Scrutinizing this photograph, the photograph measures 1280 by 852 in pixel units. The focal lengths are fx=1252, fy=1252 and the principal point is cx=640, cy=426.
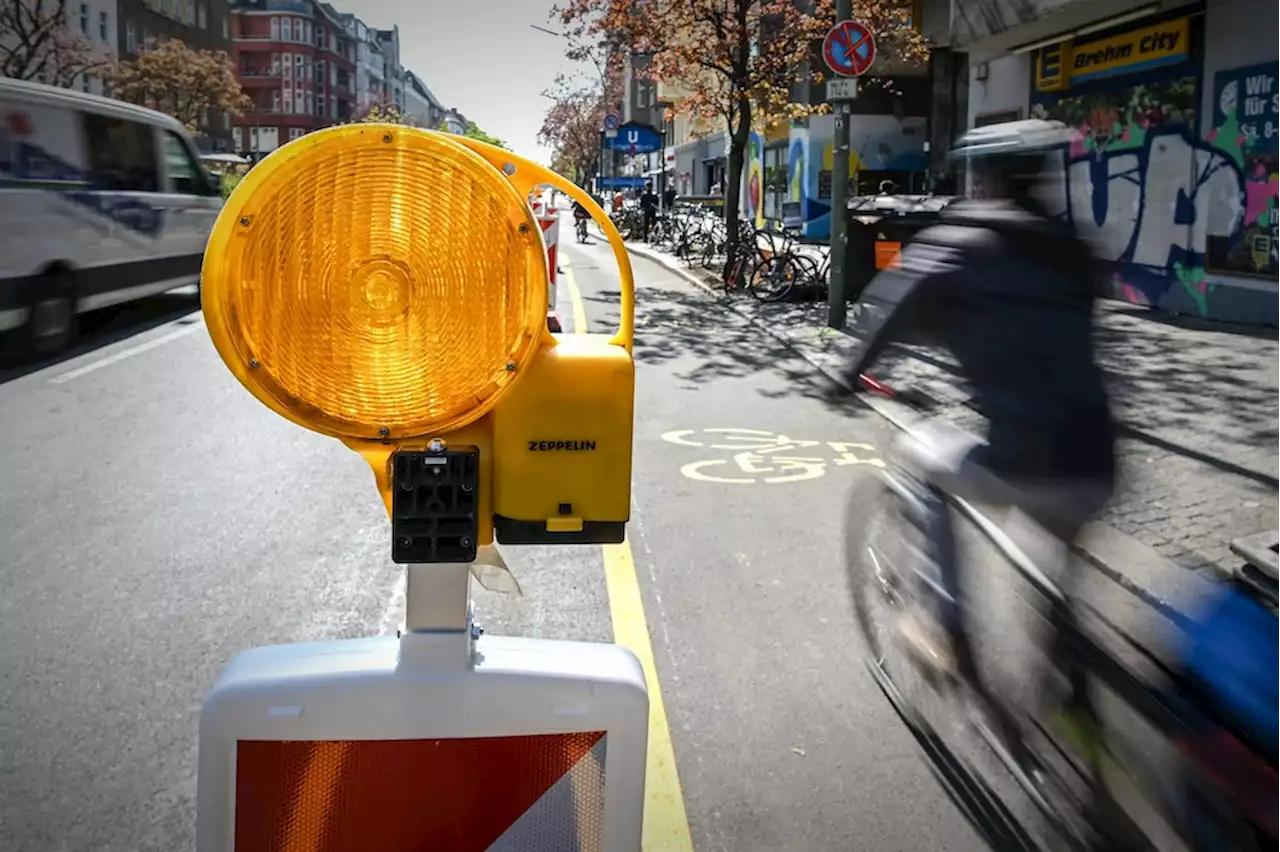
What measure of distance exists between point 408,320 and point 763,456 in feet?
21.7

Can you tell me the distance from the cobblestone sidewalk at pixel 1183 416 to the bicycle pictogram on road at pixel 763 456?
27.1 inches

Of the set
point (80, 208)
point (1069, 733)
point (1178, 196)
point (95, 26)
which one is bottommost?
point (1069, 733)

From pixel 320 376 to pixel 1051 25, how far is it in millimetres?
16716

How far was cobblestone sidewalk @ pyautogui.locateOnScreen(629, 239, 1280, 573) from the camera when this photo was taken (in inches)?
228

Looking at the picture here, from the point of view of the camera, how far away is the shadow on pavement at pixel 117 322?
453 inches

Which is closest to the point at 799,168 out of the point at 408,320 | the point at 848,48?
the point at 848,48

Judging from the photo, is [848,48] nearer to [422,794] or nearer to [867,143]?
[422,794]

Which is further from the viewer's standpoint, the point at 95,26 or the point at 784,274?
the point at 95,26

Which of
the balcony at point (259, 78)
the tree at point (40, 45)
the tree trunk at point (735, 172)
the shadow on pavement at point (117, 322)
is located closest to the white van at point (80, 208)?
the shadow on pavement at point (117, 322)

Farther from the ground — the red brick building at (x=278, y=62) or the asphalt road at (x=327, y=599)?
the red brick building at (x=278, y=62)

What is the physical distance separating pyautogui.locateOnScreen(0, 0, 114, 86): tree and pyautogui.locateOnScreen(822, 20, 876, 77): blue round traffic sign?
21885 millimetres

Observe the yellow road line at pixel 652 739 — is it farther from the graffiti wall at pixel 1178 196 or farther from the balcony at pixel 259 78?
the balcony at pixel 259 78

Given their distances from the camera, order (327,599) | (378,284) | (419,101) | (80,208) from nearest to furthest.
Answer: (378,284)
(327,599)
(80,208)
(419,101)

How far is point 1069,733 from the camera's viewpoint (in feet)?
11.0
